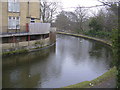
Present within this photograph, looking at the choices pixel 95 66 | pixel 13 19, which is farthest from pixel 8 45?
pixel 95 66

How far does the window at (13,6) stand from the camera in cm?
1951

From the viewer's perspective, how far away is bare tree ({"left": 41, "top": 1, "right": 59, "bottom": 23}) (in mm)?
36812

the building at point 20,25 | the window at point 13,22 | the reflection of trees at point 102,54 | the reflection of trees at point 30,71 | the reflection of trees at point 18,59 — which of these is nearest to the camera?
the reflection of trees at point 30,71

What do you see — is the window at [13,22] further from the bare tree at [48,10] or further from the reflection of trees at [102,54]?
the bare tree at [48,10]

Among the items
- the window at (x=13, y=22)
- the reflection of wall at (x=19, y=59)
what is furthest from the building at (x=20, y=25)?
the reflection of wall at (x=19, y=59)

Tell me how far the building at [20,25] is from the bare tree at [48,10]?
45.3 feet

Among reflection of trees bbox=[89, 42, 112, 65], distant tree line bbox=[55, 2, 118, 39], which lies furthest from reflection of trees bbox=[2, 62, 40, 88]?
distant tree line bbox=[55, 2, 118, 39]

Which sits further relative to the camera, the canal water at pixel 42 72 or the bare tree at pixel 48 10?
the bare tree at pixel 48 10

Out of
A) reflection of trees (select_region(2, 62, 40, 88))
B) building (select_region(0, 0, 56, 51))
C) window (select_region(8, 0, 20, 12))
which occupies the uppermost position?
window (select_region(8, 0, 20, 12))

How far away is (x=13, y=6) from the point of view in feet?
65.4

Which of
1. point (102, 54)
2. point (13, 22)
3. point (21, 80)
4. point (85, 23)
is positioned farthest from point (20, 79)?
point (85, 23)

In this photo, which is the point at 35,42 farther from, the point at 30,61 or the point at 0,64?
the point at 0,64

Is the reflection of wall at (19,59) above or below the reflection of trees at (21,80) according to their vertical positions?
above

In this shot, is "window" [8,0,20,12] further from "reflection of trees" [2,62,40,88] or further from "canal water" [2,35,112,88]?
"reflection of trees" [2,62,40,88]
